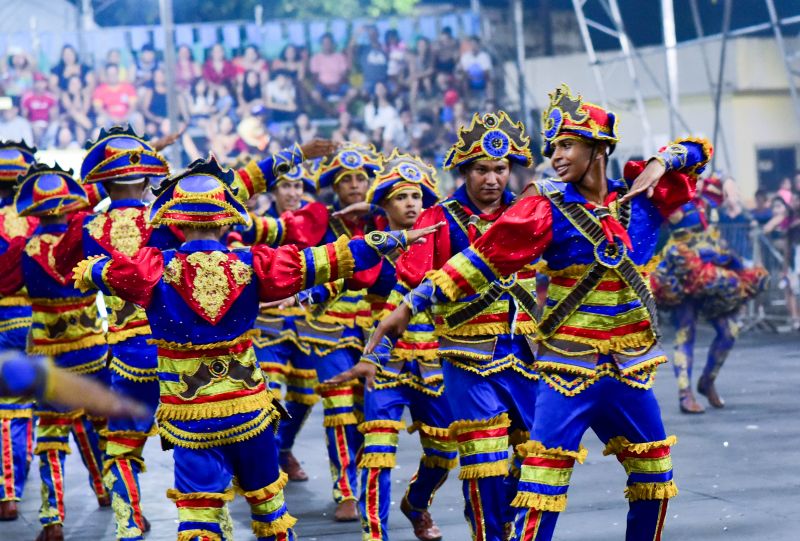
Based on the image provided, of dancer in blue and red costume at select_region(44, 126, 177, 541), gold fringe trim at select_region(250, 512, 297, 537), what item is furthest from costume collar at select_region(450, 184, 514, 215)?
gold fringe trim at select_region(250, 512, 297, 537)

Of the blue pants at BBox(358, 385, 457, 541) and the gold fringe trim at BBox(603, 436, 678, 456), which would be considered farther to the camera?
the blue pants at BBox(358, 385, 457, 541)

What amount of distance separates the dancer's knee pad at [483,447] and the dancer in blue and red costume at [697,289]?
20.2 ft

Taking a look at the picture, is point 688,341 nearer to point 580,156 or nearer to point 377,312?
point 377,312

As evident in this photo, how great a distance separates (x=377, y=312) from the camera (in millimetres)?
8891

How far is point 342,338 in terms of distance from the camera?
32.2 feet

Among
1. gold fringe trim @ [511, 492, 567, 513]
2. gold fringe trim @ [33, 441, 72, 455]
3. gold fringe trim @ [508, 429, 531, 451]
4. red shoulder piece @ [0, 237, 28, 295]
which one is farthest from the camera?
red shoulder piece @ [0, 237, 28, 295]

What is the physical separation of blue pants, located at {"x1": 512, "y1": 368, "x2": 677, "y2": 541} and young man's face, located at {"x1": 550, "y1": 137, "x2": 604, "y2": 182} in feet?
2.73

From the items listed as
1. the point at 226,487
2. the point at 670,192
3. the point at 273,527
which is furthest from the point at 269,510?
the point at 670,192

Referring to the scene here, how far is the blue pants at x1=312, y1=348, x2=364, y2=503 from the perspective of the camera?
938 cm

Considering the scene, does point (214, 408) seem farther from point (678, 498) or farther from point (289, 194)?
point (289, 194)

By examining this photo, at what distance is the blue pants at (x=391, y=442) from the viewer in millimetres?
7824

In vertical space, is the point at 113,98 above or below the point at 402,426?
above

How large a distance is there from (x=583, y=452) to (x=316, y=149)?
375cm

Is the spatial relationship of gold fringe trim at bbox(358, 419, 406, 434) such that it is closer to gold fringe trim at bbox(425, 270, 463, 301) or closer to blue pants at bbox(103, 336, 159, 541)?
A: blue pants at bbox(103, 336, 159, 541)
